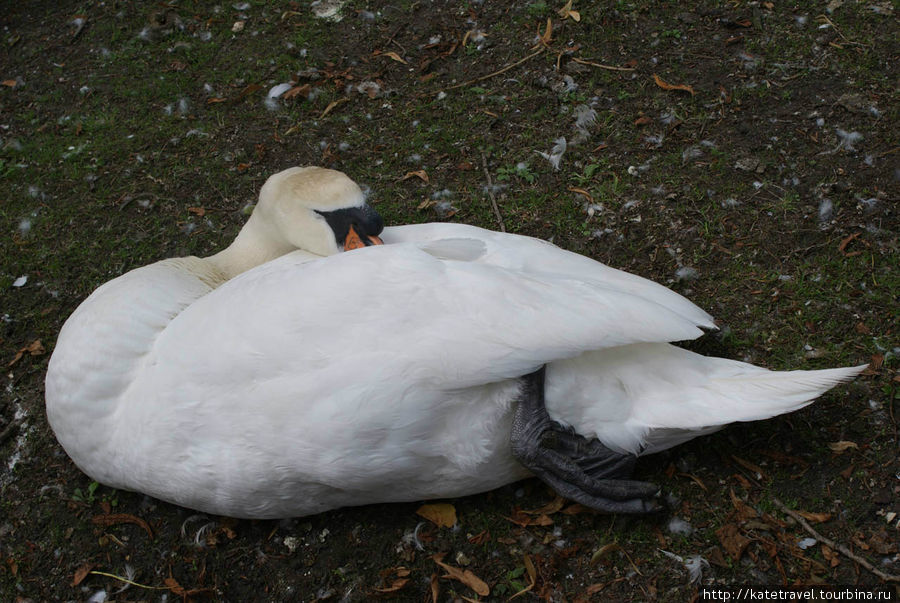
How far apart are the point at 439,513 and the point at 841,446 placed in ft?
4.82

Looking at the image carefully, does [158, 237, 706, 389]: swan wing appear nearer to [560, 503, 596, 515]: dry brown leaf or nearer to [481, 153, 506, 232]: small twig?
[560, 503, 596, 515]: dry brown leaf

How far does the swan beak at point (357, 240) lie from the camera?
121 inches

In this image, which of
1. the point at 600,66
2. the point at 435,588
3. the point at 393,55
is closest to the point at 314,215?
the point at 435,588

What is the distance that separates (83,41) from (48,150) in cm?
119

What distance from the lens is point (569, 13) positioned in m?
4.71

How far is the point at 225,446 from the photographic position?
2.36 meters

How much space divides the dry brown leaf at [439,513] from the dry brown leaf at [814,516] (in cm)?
120

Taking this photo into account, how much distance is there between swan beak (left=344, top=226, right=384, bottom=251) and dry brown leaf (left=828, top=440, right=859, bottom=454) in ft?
6.09

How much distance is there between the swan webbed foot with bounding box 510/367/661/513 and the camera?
2477 millimetres

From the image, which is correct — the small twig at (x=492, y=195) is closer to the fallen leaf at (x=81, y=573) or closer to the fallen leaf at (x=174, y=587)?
the fallen leaf at (x=174, y=587)

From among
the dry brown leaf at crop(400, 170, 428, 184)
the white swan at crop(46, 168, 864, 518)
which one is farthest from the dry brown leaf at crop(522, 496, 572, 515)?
the dry brown leaf at crop(400, 170, 428, 184)

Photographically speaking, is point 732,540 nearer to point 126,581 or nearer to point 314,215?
point 314,215

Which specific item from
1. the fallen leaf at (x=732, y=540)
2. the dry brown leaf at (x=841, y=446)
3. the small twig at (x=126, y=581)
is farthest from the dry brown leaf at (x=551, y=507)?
the small twig at (x=126, y=581)

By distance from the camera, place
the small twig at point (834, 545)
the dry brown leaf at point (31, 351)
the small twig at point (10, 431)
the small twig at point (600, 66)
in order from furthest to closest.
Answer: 1. the small twig at point (600, 66)
2. the dry brown leaf at point (31, 351)
3. the small twig at point (10, 431)
4. the small twig at point (834, 545)
